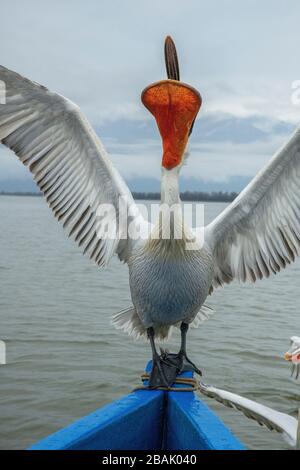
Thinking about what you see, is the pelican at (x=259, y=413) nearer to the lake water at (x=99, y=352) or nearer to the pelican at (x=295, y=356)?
the pelican at (x=295, y=356)

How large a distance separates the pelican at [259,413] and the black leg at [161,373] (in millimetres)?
200

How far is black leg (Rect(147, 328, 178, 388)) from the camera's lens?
3244 millimetres

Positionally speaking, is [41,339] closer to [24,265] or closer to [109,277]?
[109,277]

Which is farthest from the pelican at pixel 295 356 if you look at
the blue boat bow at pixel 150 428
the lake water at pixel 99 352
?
the blue boat bow at pixel 150 428

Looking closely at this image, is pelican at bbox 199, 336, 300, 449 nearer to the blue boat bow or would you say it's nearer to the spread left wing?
the blue boat bow

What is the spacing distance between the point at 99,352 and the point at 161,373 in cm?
408

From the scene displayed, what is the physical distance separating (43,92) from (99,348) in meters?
4.39

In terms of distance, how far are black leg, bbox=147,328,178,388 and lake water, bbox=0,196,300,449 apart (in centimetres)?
161

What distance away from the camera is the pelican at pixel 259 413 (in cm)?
354

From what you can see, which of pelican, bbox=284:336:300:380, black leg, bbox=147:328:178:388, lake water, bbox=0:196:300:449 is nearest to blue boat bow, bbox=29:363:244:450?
black leg, bbox=147:328:178:388

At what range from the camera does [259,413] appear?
3.78 meters

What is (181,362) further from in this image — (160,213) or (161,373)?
(160,213)

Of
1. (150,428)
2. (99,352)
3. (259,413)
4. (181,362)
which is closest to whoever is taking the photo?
(150,428)

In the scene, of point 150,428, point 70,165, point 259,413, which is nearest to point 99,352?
point 259,413
